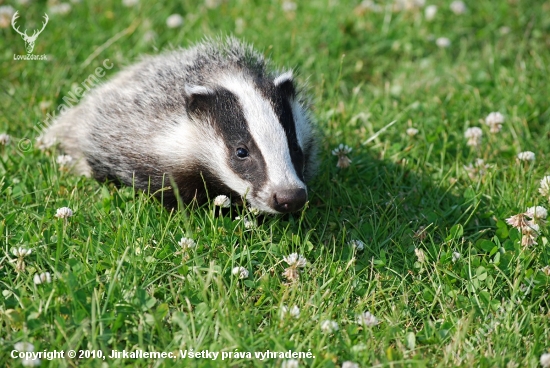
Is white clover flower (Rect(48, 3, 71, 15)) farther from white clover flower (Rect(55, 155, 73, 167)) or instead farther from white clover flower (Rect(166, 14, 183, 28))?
white clover flower (Rect(55, 155, 73, 167))

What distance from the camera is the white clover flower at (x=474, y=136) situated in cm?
571

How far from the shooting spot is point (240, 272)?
408 centimetres

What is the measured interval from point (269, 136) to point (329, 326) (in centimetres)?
139

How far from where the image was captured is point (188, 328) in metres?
3.62

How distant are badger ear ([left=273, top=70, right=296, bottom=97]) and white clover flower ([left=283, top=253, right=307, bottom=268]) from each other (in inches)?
52.5

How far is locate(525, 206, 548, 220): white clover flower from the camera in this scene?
15.0 feet

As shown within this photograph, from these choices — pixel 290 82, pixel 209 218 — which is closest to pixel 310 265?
pixel 209 218

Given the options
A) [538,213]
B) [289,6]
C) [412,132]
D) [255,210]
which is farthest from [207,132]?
[289,6]

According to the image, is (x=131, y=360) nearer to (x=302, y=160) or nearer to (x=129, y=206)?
(x=129, y=206)

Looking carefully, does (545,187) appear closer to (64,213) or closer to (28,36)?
(64,213)

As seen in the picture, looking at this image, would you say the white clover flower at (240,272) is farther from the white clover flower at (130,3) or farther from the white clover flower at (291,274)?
the white clover flower at (130,3)

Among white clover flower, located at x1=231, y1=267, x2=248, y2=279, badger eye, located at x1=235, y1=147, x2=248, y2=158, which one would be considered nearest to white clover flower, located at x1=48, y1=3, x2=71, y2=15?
badger eye, located at x1=235, y1=147, x2=248, y2=158

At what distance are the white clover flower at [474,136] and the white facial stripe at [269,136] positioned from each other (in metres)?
1.99

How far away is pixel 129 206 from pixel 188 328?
131 cm
